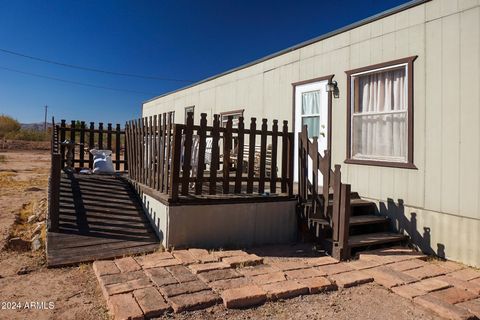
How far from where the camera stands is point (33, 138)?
43750 mm

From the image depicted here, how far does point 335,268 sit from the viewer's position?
4336mm

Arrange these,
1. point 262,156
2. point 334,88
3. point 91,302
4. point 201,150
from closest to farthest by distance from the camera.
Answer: point 91,302, point 201,150, point 262,156, point 334,88

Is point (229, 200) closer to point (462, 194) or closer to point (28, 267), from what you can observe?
point (28, 267)

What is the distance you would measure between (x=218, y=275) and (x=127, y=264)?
1.07 meters

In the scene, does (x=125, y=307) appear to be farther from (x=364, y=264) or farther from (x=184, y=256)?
(x=364, y=264)

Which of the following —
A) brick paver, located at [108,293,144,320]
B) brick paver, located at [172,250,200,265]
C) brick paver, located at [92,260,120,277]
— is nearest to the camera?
brick paver, located at [108,293,144,320]

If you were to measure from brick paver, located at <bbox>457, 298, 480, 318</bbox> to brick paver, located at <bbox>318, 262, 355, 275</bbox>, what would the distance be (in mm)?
1195

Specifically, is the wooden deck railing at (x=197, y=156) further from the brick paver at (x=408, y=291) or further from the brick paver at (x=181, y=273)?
the brick paver at (x=408, y=291)

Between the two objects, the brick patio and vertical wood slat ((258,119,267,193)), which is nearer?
the brick patio

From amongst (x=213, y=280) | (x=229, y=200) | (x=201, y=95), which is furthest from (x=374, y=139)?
(x=201, y=95)

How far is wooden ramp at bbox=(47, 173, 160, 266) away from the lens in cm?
448

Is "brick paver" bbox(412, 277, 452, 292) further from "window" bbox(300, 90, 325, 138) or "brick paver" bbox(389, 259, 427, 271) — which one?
"window" bbox(300, 90, 325, 138)

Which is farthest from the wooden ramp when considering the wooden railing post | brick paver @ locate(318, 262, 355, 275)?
brick paver @ locate(318, 262, 355, 275)

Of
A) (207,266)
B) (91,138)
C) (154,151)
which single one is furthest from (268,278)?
(91,138)
